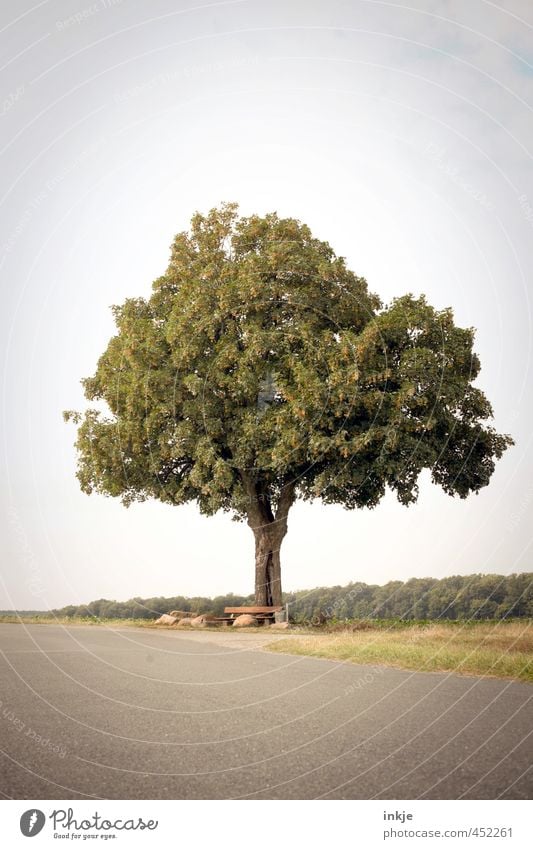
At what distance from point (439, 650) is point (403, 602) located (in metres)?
18.0

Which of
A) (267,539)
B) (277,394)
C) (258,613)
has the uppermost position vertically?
(277,394)

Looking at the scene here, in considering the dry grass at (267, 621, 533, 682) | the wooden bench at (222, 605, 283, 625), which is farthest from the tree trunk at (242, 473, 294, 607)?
the dry grass at (267, 621, 533, 682)

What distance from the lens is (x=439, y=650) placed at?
528 inches

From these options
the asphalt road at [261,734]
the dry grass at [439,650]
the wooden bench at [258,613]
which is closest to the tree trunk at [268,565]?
the wooden bench at [258,613]

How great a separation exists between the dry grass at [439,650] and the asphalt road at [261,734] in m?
0.93
